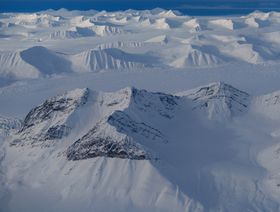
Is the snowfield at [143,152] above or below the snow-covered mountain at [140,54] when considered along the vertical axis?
above

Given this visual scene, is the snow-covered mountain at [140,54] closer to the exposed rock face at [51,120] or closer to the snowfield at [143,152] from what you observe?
the snowfield at [143,152]

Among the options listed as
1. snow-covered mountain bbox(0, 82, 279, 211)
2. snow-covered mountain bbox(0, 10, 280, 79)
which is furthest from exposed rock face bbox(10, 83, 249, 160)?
snow-covered mountain bbox(0, 10, 280, 79)

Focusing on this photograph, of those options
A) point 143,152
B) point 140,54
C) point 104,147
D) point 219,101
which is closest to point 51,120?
point 104,147

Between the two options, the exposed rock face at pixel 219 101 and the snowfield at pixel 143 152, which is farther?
the exposed rock face at pixel 219 101

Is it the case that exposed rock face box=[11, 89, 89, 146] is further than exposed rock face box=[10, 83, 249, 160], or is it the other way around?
exposed rock face box=[11, 89, 89, 146]

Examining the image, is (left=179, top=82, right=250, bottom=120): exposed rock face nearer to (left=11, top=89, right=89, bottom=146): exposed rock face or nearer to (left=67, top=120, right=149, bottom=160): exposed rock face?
(left=11, top=89, right=89, bottom=146): exposed rock face

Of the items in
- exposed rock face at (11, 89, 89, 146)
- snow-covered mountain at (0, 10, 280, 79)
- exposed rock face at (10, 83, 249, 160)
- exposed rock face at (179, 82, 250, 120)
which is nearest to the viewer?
exposed rock face at (10, 83, 249, 160)

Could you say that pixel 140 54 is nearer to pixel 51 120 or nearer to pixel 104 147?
pixel 51 120

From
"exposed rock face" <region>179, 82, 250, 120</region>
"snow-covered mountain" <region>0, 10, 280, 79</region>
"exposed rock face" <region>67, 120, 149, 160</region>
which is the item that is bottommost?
"snow-covered mountain" <region>0, 10, 280, 79</region>

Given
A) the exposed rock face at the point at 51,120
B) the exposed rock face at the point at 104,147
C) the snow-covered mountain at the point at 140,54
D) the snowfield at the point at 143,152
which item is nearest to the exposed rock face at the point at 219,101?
the snowfield at the point at 143,152

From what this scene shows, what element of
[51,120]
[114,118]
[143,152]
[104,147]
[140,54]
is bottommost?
[140,54]

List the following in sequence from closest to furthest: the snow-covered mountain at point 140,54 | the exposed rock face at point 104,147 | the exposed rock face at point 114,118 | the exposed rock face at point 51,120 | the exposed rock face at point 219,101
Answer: the exposed rock face at point 104,147 < the exposed rock face at point 114,118 < the exposed rock face at point 51,120 < the exposed rock face at point 219,101 < the snow-covered mountain at point 140,54

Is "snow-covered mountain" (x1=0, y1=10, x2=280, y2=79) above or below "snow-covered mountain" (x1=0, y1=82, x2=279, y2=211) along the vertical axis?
below
